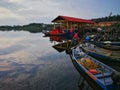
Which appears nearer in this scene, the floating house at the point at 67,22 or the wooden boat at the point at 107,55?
the wooden boat at the point at 107,55

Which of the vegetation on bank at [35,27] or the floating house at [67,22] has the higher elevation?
the floating house at [67,22]

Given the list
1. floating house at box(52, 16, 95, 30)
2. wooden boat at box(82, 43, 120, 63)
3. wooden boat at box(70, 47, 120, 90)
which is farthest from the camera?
floating house at box(52, 16, 95, 30)

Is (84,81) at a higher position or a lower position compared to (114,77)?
lower

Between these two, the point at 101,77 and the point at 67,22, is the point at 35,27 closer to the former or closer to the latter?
the point at 67,22

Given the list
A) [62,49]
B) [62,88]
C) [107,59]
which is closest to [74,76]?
[62,88]

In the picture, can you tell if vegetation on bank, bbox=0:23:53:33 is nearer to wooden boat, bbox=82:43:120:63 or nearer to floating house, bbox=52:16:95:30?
floating house, bbox=52:16:95:30

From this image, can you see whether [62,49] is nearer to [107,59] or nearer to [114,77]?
[107,59]

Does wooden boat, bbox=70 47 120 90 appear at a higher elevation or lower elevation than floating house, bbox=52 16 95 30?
lower

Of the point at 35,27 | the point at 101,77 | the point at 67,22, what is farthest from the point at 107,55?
the point at 35,27

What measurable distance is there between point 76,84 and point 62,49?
10255 millimetres

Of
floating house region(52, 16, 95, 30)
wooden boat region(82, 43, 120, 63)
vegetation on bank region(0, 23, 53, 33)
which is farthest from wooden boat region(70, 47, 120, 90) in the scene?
vegetation on bank region(0, 23, 53, 33)

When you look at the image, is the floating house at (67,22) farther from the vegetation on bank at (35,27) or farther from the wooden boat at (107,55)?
the vegetation on bank at (35,27)

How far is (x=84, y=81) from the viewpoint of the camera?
894 cm

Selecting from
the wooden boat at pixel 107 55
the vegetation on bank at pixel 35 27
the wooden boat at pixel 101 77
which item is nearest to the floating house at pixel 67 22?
the wooden boat at pixel 107 55
